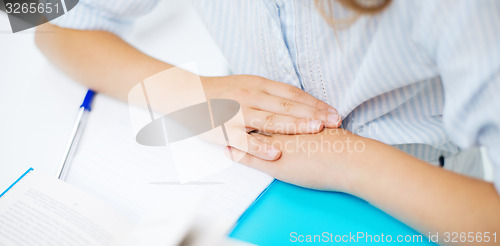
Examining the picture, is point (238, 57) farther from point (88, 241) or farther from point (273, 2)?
point (88, 241)

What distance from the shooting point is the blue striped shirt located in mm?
330

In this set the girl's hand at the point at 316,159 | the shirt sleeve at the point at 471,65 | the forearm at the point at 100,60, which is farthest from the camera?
the forearm at the point at 100,60

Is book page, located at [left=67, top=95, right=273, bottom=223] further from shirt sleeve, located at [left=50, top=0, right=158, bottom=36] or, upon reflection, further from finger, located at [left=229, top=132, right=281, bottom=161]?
shirt sleeve, located at [left=50, top=0, right=158, bottom=36]

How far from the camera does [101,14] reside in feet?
1.83

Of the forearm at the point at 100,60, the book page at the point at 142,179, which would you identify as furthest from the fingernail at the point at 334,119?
the forearm at the point at 100,60

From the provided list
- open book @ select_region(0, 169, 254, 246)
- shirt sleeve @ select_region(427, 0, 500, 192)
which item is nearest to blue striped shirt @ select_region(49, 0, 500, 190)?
shirt sleeve @ select_region(427, 0, 500, 192)

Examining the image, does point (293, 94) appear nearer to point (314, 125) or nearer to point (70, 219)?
point (314, 125)

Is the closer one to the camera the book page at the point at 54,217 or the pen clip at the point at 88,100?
the book page at the point at 54,217

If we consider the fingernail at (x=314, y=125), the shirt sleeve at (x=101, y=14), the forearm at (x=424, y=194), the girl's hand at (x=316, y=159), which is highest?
the shirt sleeve at (x=101, y=14)

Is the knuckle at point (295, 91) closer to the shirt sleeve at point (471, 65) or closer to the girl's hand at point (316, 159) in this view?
the girl's hand at point (316, 159)

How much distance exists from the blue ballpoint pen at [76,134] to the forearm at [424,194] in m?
0.32

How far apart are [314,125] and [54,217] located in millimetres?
297

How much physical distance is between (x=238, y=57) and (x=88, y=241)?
31cm

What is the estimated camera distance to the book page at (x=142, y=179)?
16.6 inches
